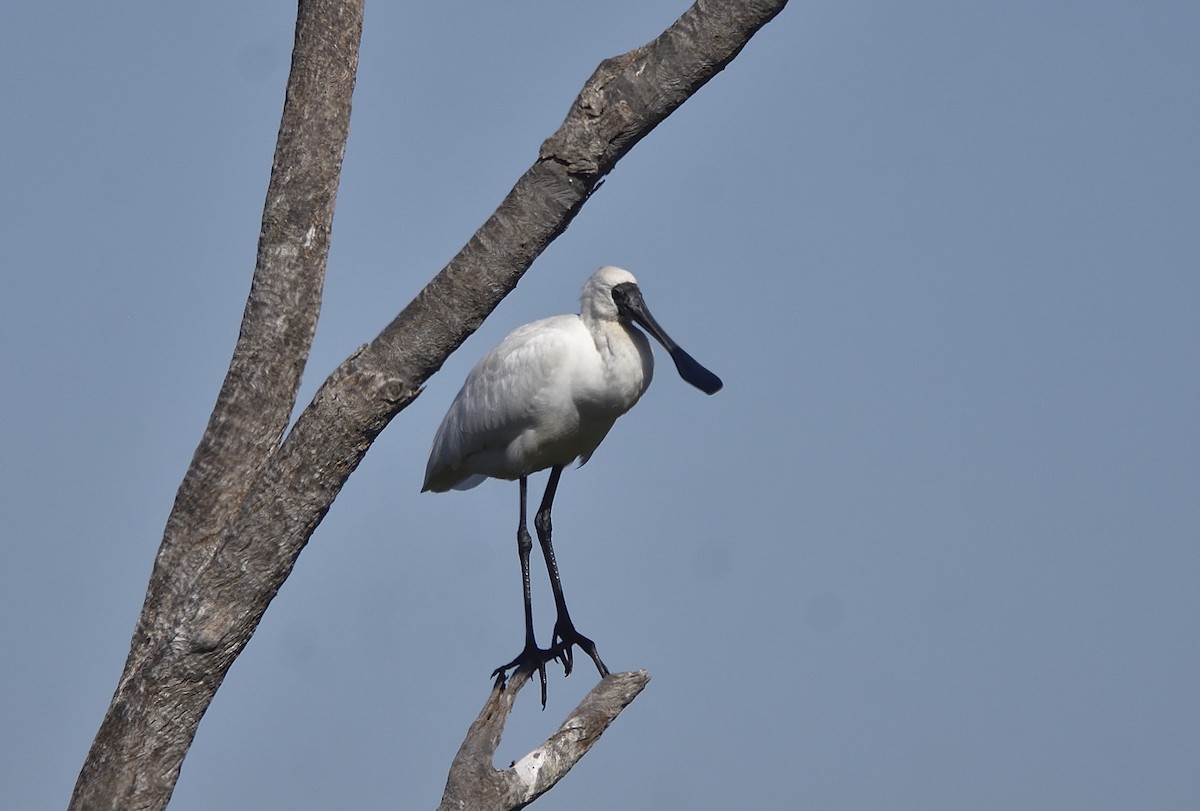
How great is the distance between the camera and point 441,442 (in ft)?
36.2

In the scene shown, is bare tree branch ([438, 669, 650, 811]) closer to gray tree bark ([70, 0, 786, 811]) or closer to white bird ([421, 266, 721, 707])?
gray tree bark ([70, 0, 786, 811])

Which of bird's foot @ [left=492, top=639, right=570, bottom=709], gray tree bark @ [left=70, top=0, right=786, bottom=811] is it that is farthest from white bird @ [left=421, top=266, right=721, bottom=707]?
gray tree bark @ [left=70, top=0, right=786, bottom=811]

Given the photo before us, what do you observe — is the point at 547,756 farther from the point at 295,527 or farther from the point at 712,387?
the point at 712,387

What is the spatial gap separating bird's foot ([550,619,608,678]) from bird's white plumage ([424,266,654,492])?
3.95ft

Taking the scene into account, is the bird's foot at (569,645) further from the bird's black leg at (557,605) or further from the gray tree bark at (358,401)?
the gray tree bark at (358,401)

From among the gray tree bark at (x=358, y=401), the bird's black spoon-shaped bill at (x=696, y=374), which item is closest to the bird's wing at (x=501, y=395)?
the bird's black spoon-shaped bill at (x=696, y=374)

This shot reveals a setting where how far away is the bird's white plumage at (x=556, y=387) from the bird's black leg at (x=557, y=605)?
24 centimetres

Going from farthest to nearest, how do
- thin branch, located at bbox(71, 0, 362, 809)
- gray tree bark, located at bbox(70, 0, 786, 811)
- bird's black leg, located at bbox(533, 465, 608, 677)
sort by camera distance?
1. bird's black leg, located at bbox(533, 465, 608, 677)
2. thin branch, located at bbox(71, 0, 362, 809)
3. gray tree bark, located at bbox(70, 0, 786, 811)

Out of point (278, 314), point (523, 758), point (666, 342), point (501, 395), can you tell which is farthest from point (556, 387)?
point (523, 758)

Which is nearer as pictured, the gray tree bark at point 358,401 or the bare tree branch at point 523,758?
the gray tree bark at point 358,401

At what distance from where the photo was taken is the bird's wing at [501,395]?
391 inches

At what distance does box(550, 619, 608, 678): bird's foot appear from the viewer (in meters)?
9.64

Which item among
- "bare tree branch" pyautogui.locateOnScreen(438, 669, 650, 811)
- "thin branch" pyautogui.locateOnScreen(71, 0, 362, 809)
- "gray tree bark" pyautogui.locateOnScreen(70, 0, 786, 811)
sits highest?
"thin branch" pyautogui.locateOnScreen(71, 0, 362, 809)

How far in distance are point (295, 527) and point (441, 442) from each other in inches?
190
